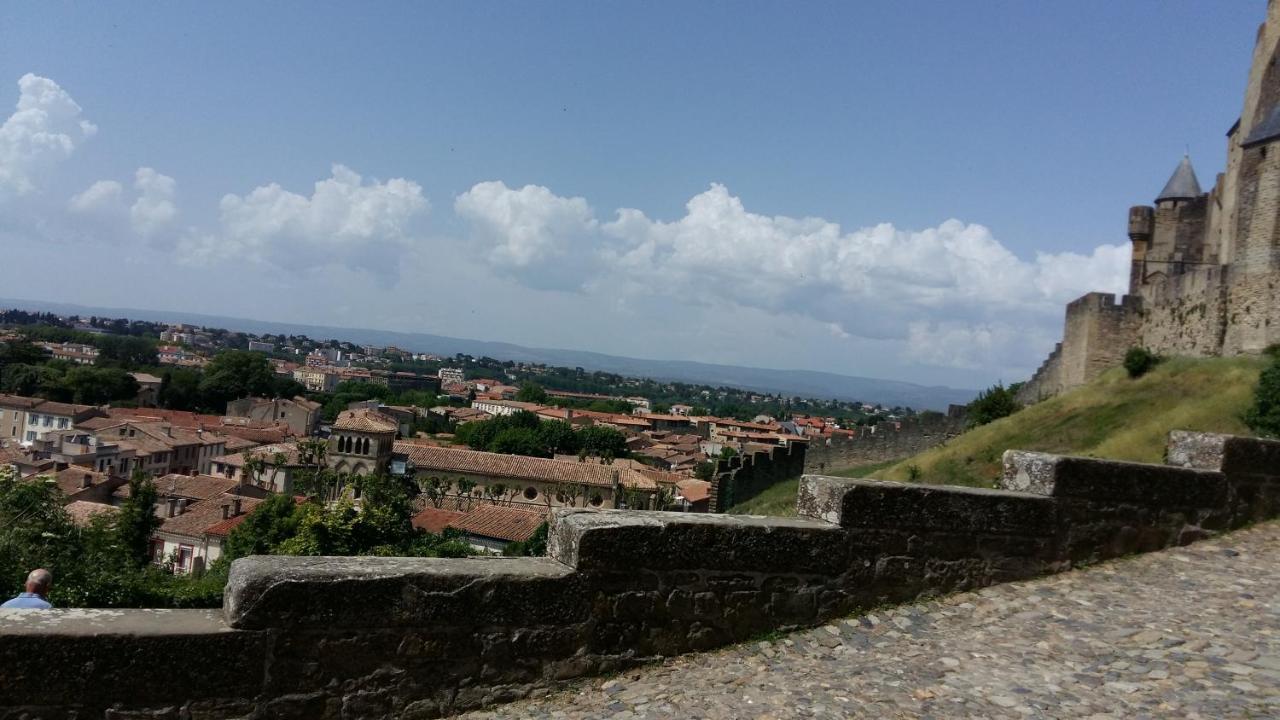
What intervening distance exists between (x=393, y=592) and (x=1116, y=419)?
80.5 feet

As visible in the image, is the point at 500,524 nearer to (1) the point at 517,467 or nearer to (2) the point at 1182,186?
(1) the point at 517,467

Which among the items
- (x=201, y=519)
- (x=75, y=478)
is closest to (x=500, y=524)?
(x=201, y=519)

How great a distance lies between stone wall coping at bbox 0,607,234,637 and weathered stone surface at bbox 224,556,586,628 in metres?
0.13

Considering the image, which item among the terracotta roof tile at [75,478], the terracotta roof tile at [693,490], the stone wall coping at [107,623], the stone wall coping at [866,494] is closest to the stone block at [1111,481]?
the stone wall coping at [866,494]

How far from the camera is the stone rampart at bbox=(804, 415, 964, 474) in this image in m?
36.6

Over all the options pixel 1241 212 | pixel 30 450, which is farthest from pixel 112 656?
pixel 30 450

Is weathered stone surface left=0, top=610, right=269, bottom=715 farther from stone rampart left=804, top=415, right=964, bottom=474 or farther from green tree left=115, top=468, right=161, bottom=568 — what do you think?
green tree left=115, top=468, right=161, bottom=568

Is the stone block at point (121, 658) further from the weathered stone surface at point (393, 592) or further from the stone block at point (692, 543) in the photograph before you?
the stone block at point (692, 543)

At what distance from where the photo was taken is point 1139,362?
27953 millimetres

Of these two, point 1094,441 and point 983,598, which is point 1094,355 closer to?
point 1094,441

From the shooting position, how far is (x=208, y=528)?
49656 millimetres

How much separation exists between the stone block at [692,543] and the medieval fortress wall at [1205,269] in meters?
24.2

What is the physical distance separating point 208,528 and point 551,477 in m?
29.9

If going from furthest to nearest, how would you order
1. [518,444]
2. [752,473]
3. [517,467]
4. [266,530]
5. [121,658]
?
[518,444] → [517,467] → [266,530] → [752,473] → [121,658]
